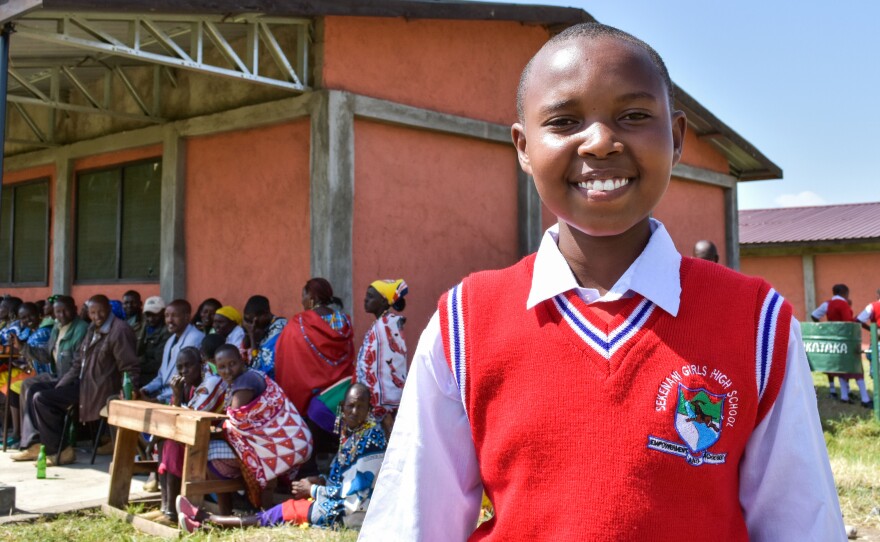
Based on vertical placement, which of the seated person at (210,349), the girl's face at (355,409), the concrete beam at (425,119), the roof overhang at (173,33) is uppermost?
the roof overhang at (173,33)

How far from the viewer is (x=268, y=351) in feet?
22.3

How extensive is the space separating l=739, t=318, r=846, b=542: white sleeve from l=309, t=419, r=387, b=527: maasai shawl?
3864 mm

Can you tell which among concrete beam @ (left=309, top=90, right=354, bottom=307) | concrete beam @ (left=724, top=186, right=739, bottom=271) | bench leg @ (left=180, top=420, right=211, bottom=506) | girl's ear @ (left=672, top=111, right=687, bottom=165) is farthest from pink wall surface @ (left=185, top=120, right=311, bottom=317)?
concrete beam @ (left=724, top=186, right=739, bottom=271)

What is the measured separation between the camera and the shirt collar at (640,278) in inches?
50.1

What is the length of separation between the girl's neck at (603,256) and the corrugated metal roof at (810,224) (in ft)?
61.8

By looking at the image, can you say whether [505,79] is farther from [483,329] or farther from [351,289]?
[483,329]

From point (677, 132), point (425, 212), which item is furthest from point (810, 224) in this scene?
point (677, 132)

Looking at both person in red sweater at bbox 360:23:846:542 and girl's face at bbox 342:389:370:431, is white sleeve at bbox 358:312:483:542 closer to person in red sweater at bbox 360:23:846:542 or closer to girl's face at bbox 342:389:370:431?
person in red sweater at bbox 360:23:846:542

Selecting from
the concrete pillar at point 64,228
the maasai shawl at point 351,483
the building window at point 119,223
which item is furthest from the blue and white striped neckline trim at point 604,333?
the concrete pillar at point 64,228

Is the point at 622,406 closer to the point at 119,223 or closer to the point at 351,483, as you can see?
the point at 351,483

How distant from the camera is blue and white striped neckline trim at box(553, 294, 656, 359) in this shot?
1.25 m

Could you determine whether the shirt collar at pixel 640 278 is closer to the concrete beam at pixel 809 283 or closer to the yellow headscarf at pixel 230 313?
the yellow headscarf at pixel 230 313

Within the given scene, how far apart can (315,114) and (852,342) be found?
6273 mm

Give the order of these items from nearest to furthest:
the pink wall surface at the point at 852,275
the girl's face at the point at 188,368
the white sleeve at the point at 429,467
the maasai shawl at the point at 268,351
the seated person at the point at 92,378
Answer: the white sleeve at the point at 429,467 < the girl's face at the point at 188,368 < the maasai shawl at the point at 268,351 < the seated person at the point at 92,378 < the pink wall surface at the point at 852,275
